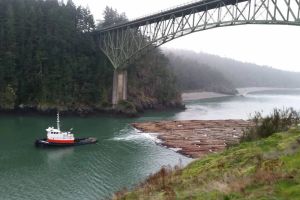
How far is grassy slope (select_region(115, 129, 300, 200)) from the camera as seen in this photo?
1087 cm

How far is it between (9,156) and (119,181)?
1509cm

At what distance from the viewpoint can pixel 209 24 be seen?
5941cm

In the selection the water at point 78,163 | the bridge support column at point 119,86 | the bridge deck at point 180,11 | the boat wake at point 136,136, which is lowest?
the water at point 78,163

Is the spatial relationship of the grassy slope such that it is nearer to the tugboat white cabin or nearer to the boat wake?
the tugboat white cabin

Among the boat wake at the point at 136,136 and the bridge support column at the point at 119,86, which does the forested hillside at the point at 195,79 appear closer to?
the bridge support column at the point at 119,86

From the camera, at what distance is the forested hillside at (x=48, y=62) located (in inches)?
3290

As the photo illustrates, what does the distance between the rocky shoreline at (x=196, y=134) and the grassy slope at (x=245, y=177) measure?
90.9 ft

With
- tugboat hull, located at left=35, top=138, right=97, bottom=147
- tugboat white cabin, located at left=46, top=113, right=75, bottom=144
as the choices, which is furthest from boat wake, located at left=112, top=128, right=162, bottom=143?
tugboat white cabin, located at left=46, top=113, right=75, bottom=144

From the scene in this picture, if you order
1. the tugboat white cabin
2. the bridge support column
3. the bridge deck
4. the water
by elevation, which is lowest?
the water

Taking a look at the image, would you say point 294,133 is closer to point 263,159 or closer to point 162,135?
Answer: point 263,159

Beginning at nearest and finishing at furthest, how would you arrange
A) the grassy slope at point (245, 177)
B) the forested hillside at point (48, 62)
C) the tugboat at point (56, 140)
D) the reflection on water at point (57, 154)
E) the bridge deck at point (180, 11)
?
the grassy slope at point (245, 177), the reflection on water at point (57, 154), the tugboat at point (56, 140), the bridge deck at point (180, 11), the forested hillside at point (48, 62)

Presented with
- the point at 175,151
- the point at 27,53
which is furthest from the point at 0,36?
the point at 175,151

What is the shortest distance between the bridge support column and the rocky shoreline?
18.2 metres

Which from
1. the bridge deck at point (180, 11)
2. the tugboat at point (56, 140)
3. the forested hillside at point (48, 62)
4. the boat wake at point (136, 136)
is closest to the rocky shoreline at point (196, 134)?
the boat wake at point (136, 136)
